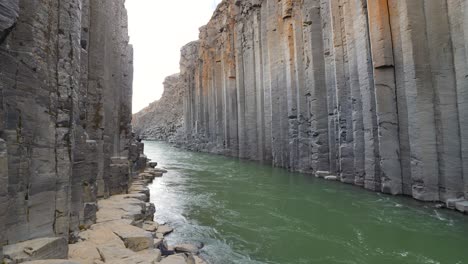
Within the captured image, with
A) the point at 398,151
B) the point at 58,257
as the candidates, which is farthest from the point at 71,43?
the point at 398,151

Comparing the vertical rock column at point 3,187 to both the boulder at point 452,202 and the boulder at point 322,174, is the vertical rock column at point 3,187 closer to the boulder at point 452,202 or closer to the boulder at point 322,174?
the boulder at point 452,202

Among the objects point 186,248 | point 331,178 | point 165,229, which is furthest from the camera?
point 331,178

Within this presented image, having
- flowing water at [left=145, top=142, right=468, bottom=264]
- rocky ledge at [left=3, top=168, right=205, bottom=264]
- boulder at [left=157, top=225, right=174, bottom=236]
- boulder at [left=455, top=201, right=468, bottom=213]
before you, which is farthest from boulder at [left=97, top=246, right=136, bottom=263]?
boulder at [left=455, top=201, right=468, bottom=213]

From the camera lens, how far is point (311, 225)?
741 cm

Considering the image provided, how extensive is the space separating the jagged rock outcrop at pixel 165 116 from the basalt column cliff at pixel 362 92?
5198 cm

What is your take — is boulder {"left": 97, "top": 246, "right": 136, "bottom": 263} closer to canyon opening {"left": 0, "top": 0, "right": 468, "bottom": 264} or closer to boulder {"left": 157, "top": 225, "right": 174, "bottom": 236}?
canyon opening {"left": 0, "top": 0, "right": 468, "bottom": 264}

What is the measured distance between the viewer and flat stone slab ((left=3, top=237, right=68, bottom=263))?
331cm

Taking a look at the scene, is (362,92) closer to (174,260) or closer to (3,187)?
(174,260)

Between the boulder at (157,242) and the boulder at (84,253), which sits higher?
the boulder at (84,253)

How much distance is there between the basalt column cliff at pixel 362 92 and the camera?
8867mm

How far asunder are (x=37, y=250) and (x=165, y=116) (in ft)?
275

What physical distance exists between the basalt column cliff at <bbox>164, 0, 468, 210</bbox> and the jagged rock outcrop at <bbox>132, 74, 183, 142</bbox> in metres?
52.0

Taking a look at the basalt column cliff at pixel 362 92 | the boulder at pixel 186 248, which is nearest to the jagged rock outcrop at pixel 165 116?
the basalt column cliff at pixel 362 92

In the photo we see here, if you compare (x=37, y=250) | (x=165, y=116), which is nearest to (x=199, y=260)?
(x=37, y=250)
